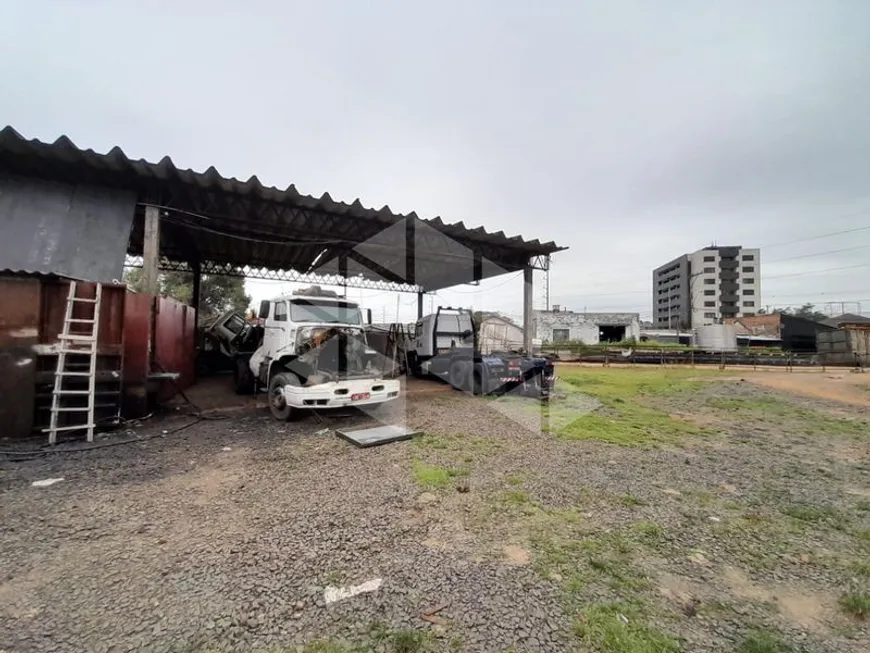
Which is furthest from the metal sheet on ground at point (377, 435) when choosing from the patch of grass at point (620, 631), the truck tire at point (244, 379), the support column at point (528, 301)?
the support column at point (528, 301)

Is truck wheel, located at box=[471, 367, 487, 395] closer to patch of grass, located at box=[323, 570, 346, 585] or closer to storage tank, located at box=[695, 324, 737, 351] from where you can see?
patch of grass, located at box=[323, 570, 346, 585]

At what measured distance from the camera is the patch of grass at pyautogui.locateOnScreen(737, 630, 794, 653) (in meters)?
1.85

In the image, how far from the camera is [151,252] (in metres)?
8.05

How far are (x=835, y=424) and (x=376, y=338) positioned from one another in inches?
388

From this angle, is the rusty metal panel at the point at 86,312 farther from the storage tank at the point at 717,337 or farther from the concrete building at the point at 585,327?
the storage tank at the point at 717,337

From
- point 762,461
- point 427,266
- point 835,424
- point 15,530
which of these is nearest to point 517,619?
point 15,530

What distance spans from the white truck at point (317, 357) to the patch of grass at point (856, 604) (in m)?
5.34

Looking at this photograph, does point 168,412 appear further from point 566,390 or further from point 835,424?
point 835,424

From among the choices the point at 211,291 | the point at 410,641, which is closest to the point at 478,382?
the point at 410,641

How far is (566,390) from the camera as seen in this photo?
11328mm

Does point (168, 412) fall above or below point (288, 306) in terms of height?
below

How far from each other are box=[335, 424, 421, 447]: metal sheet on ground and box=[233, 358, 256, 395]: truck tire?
4195 millimetres

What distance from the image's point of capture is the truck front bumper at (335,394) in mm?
5902

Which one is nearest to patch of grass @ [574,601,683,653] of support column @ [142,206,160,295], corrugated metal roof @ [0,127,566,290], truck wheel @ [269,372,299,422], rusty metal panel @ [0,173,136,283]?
truck wheel @ [269,372,299,422]
